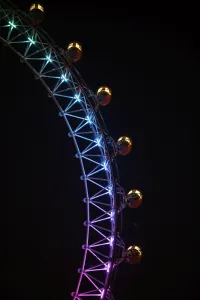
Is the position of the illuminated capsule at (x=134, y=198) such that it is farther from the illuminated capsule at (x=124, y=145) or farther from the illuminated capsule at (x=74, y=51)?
the illuminated capsule at (x=74, y=51)

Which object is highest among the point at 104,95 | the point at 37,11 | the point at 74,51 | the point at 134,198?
the point at 37,11

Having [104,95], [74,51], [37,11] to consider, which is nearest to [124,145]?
[104,95]

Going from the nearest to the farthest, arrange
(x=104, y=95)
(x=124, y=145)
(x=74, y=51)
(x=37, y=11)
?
(x=37, y=11), (x=74, y=51), (x=104, y=95), (x=124, y=145)

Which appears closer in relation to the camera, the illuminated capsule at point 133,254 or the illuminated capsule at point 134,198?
the illuminated capsule at point 133,254

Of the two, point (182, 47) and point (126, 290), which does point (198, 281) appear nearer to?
point (126, 290)

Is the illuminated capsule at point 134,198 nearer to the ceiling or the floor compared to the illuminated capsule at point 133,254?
nearer to the ceiling

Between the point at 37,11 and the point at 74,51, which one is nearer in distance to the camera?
the point at 37,11

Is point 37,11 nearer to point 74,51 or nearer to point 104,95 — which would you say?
point 74,51

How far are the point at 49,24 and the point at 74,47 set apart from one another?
4.21 meters

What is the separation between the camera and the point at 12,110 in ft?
43.6

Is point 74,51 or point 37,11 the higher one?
point 37,11

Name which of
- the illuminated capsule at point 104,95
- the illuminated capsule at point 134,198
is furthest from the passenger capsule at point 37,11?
the illuminated capsule at point 134,198

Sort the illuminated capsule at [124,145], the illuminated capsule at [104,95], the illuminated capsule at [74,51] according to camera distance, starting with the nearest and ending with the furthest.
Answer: the illuminated capsule at [74,51] → the illuminated capsule at [104,95] → the illuminated capsule at [124,145]

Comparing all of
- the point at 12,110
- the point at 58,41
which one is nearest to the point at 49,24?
the point at 58,41
